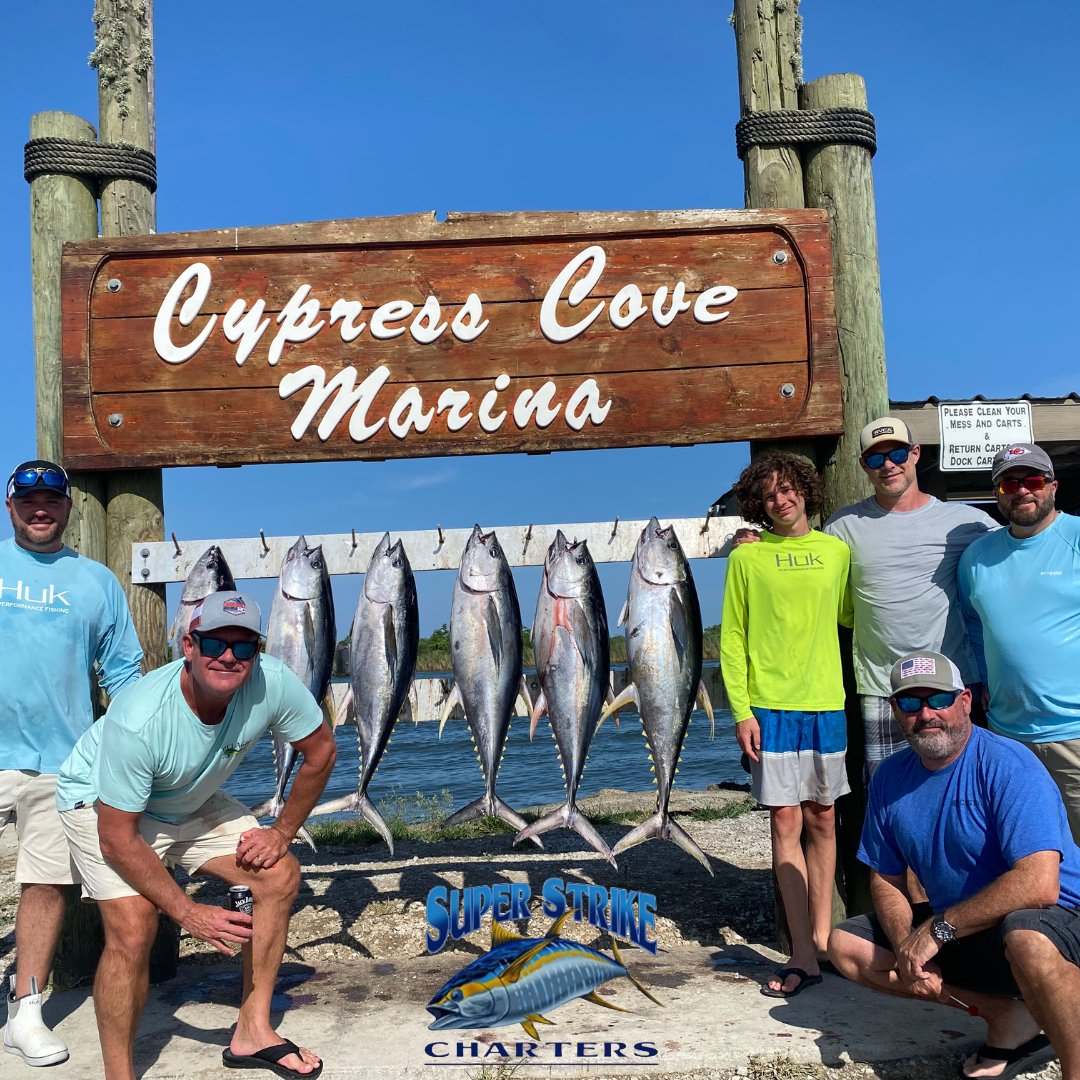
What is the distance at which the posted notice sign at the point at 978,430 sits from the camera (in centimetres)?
495

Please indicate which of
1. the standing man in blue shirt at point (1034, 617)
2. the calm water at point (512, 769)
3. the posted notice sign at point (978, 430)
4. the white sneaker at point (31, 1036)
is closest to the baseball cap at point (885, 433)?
the standing man in blue shirt at point (1034, 617)

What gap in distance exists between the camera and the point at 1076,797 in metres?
3.66

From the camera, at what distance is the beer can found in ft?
11.2

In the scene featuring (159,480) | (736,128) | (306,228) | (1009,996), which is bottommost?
(1009,996)

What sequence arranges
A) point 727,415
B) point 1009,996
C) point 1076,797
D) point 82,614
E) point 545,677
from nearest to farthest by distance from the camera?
point 1009,996 < point 1076,797 < point 82,614 < point 545,677 < point 727,415

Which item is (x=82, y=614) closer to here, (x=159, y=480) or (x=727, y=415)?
(x=159, y=480)

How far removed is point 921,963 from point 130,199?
4.57 metres

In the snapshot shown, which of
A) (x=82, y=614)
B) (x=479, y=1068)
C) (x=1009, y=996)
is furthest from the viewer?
(x=82, y=614)

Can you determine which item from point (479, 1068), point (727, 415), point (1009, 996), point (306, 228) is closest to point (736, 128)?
point (727, 415)

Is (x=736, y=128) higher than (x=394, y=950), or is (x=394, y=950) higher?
(x=736, y=128)

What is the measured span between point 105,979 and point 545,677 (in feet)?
6.38

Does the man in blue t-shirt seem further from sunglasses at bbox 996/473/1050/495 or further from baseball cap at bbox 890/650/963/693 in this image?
sunglasses at bbox 996/473/1050/495

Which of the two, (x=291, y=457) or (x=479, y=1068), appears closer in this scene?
(x=479, y=1068)

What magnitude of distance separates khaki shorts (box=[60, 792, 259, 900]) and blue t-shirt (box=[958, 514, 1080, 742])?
272cm
